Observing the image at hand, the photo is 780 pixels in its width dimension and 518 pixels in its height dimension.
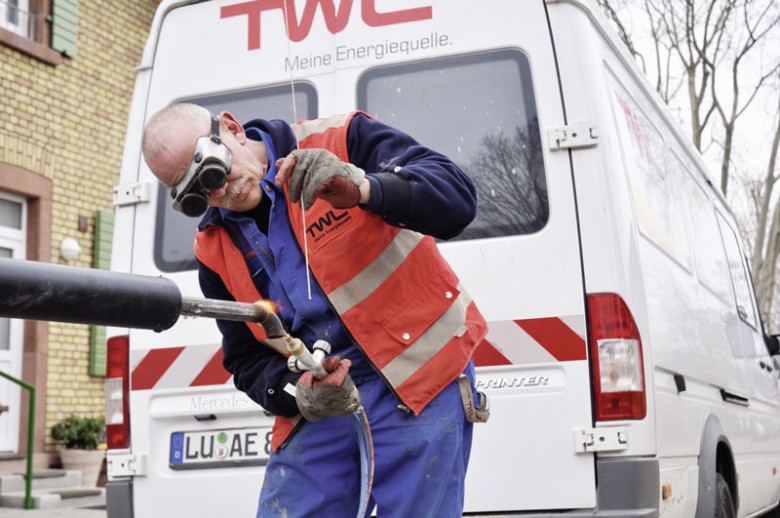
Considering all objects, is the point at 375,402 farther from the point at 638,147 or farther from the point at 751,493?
the point at 751,493

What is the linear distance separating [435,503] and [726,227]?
5.35 metres

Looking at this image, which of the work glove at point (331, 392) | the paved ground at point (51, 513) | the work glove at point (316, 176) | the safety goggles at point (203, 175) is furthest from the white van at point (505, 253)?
the paved ground at point (51, 513)

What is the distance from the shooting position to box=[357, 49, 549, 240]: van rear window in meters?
4.34

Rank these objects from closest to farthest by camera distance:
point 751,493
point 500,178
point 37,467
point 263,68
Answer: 1. point 500,178
2. point 263,68
3. point 751,493
4. point 37,467

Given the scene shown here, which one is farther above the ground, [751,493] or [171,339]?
[171,339]

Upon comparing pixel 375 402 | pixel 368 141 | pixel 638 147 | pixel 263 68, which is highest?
pixel 263 68

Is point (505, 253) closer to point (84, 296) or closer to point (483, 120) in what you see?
point (483, 120)

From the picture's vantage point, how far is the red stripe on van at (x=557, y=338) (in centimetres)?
411

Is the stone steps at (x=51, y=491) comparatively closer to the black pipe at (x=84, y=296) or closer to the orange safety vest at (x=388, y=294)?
the orange safety vest at (x=388, y=294)

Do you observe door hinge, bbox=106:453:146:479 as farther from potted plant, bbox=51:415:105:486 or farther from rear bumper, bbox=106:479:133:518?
potted plant, bbox=51:415:105:486

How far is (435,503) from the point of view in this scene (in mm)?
2824

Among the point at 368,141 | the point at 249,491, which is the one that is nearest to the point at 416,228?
the point at 368,141

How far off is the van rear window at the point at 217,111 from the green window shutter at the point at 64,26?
7.17 metres

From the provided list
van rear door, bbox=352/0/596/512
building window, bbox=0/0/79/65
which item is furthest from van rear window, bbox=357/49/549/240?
building window, bbox=0/0/79/65
